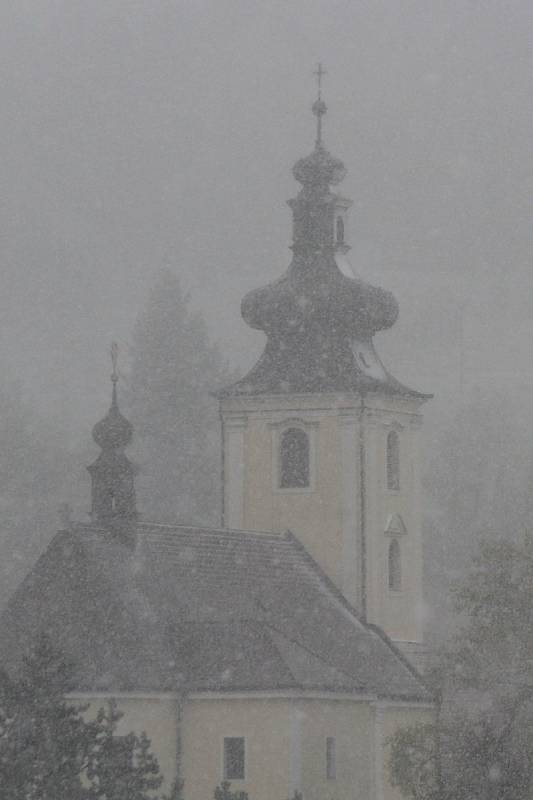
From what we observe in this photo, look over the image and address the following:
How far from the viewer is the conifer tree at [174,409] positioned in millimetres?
77625

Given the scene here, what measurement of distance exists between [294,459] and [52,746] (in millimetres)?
30632

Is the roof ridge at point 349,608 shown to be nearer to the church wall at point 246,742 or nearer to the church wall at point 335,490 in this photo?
the church wall at point 335,490

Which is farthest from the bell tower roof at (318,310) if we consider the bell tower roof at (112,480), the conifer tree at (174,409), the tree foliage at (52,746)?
the tree foliage at (52,746)

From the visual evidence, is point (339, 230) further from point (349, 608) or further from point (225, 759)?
point (225, 759)

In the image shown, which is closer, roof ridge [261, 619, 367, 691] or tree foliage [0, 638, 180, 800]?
tree foliage [0, 638, 180, 800]

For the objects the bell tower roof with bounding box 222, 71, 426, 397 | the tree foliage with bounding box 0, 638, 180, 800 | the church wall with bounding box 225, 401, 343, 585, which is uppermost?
the bell tower roof with bounding box 222, 71, 426, 397

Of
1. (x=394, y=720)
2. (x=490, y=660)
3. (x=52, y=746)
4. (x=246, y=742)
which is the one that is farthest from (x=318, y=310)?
(x=52, y=746)

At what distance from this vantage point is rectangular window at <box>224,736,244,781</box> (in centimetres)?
4281

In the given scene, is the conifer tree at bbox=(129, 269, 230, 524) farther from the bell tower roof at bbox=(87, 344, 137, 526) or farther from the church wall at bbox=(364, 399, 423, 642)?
the bell tower roof at bbox=(87, 344, 137, 526)

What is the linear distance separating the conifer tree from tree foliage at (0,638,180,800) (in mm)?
54018

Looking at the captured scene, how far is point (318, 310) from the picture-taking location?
5012 cm

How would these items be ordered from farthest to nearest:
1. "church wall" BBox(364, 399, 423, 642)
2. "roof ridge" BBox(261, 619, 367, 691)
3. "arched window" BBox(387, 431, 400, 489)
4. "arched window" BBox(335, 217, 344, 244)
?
"arched window" BBox(335, 217, 344, 244) < "arched window" BBox(387, 431, 400, 489) < "church wall" BBox(364, 399, 423, 642) < "roof ridge" BBox(261, 619, 367, 691)

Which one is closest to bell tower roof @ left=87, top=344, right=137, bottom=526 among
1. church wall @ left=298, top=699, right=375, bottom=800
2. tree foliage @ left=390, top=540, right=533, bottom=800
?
church wall @ left=298, top=699, right=375, bottom=800

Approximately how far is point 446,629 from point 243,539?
115 feet
